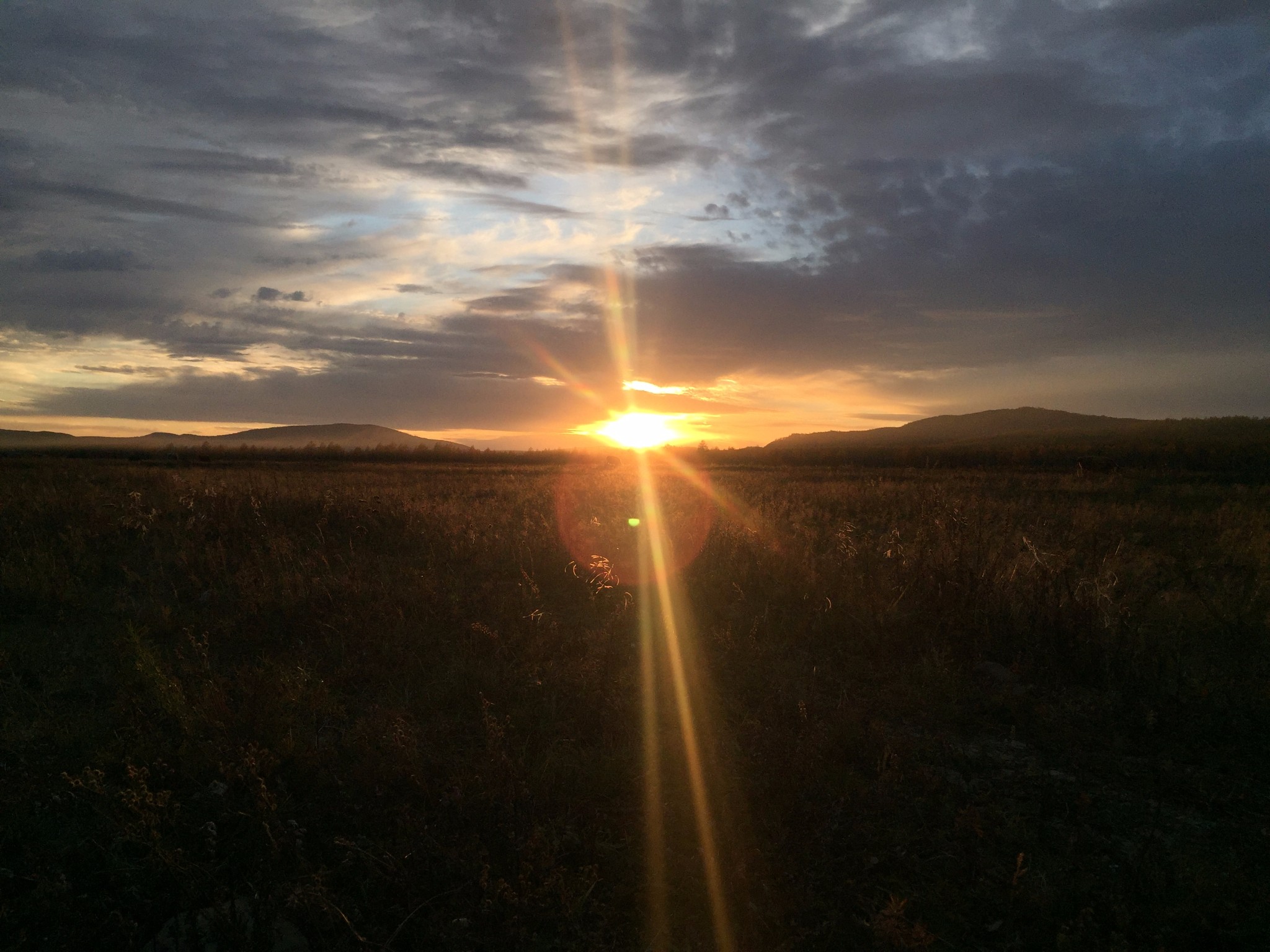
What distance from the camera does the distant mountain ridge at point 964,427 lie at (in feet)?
335

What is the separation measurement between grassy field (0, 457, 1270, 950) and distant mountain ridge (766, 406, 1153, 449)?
9159cm

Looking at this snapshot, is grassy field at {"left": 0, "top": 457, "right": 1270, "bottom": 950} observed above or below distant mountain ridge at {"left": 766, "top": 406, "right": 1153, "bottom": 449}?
below

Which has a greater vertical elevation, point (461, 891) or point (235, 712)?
point (235, 712)

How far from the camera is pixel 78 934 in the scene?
2758 millimetres

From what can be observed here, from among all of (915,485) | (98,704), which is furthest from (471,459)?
(98,704)

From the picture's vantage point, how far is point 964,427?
118m

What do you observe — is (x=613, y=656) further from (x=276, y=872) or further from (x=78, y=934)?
(x=78, y=934)

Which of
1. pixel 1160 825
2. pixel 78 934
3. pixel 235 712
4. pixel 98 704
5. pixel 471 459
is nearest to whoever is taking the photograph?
pixel 78 934

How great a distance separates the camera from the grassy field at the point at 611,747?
9.43 feet

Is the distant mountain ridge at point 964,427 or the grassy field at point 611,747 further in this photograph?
the distant mountain ridge at point 964,427

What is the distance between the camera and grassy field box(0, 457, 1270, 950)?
9.43 feet

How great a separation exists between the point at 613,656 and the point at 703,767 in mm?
1590

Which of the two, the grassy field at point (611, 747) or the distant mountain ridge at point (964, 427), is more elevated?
the distant mountain ridge at point (964, 427)

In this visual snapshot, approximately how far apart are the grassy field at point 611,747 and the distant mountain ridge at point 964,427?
91.6 meters
